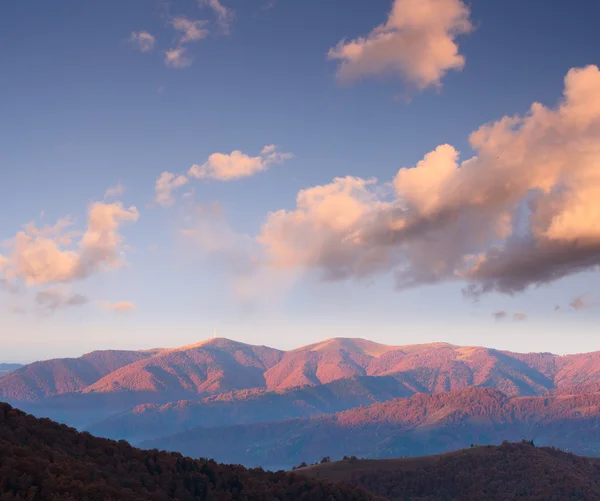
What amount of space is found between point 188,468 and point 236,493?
11197 mm

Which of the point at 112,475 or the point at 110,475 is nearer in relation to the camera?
the point at 110,475

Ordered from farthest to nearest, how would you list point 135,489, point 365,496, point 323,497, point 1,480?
point 365,496 → point 323,497 → point 135,489 → point 1,480

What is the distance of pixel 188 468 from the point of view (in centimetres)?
12131

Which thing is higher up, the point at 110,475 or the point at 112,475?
the point at 110,475

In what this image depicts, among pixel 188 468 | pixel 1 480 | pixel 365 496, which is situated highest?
pixel 1 480

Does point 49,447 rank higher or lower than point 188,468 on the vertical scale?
higher

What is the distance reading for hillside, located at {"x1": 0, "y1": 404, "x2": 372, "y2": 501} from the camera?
76.4 metres

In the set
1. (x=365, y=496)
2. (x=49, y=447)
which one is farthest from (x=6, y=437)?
A: (x=365, y=496)

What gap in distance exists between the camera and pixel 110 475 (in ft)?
327

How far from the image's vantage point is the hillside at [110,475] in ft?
251

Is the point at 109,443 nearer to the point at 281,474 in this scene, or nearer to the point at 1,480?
the point at 281,474

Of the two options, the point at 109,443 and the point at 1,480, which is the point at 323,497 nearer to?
the point at 109,443

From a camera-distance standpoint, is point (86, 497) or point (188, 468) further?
point (188, 468)

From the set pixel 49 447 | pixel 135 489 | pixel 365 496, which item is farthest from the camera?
pixel 365 496
